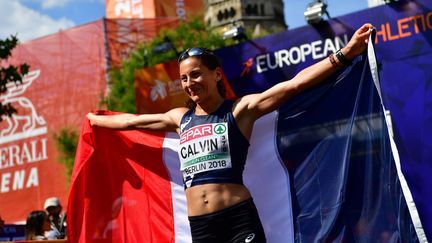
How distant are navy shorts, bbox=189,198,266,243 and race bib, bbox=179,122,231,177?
273 mm

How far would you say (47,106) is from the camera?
34000mm

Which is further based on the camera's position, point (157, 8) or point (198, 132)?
point (157, 8)

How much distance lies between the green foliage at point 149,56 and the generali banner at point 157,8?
12878 mm

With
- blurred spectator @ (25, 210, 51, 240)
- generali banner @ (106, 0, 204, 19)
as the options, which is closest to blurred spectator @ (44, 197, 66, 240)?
blurred spectator @ (25, 210, 51, 240)

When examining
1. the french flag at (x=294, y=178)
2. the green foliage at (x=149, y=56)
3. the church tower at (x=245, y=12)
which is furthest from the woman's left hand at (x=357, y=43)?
the church tower at (x=245, y=12)

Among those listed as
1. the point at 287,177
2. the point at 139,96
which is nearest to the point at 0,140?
the point at 139,96

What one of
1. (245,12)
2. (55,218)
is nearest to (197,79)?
(55,218)

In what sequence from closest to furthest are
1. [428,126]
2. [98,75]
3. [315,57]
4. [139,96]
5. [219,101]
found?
[219,101] < [428,126] < [315,57] < [139,96] < [98,75]

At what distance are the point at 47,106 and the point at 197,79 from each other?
104 ft

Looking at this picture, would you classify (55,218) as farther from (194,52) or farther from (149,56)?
(149,56)

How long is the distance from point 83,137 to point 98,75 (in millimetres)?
28872

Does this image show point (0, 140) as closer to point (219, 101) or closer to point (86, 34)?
point (86, 34)

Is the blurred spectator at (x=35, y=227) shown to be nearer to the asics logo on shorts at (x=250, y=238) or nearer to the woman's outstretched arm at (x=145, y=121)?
the woman's outstretched arm at (x=145, y=121)

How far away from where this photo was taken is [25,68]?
37.6ft
